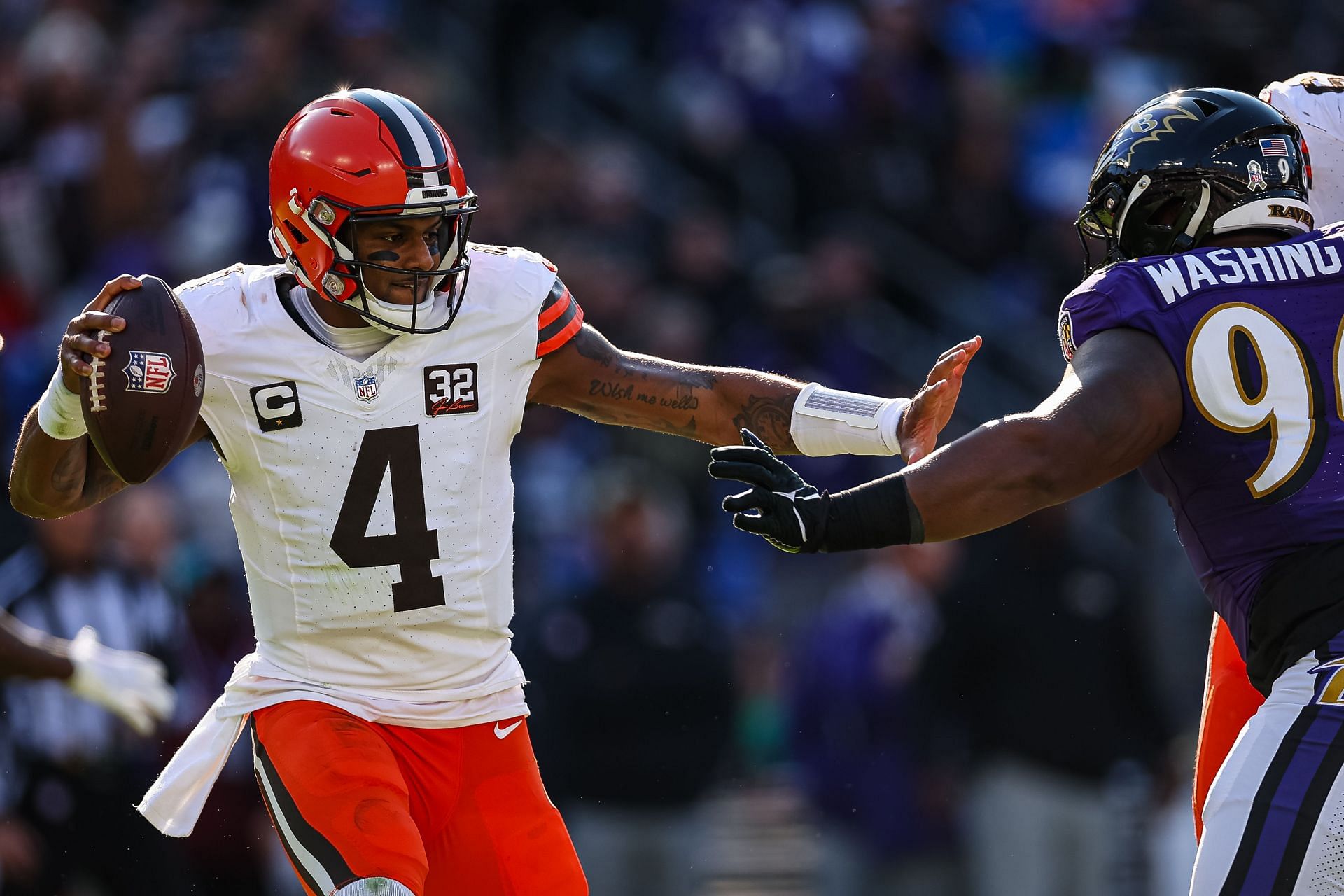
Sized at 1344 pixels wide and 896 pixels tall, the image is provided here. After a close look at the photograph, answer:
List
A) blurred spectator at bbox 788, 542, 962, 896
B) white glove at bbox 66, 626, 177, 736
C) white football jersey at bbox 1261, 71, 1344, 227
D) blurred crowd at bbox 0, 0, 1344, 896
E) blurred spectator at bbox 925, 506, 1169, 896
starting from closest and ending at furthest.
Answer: white football jersey at bbox 1261, 71, 1344, 227 < white glove at bbox 66, 626, 177, 736 < blurred crowd at bbox 0, 0, 1344, 896 < blurred spectator at bbox 925, 506, 1169, 896 < blurred spectator at bbox 788, 542, 962, 896

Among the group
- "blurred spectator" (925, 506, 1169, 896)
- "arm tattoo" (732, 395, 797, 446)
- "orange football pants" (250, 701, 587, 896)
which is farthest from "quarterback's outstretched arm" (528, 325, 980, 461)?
"blurred spectator" (925, 506, 1169, 896)

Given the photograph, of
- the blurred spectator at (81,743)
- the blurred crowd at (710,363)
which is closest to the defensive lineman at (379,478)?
the blurred spectator at (81,743)

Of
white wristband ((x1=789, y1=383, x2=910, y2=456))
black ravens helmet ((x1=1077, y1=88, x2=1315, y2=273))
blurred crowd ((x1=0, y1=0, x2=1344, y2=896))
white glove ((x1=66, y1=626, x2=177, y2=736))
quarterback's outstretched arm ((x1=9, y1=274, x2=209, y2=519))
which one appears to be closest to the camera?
black ravens helmet ((x1=1077, y1=88, x2=1315, y2=273))

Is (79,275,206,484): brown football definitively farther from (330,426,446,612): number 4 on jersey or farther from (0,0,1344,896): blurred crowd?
(0,0,1344,896): blurred crowd

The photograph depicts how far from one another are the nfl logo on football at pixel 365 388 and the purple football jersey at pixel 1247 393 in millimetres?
1584

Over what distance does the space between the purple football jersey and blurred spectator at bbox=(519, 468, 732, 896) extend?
4.20m

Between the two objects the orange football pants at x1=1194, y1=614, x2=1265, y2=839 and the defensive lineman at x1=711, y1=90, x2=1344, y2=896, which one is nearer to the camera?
the defensive lineman at x1=711, y1=90, x2=1344, y2=896

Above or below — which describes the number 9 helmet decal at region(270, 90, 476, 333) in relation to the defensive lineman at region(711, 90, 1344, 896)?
above

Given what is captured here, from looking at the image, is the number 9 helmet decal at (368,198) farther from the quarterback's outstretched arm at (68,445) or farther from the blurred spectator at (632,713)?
the blurred spectator at (632,713)

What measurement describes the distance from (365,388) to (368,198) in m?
0.43

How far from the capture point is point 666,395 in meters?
4.25

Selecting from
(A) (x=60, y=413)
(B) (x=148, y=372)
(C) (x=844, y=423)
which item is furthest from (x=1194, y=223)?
(A) (x=60, y=413)

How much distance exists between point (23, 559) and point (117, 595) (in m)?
0.37

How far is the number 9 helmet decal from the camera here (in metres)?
3.99
